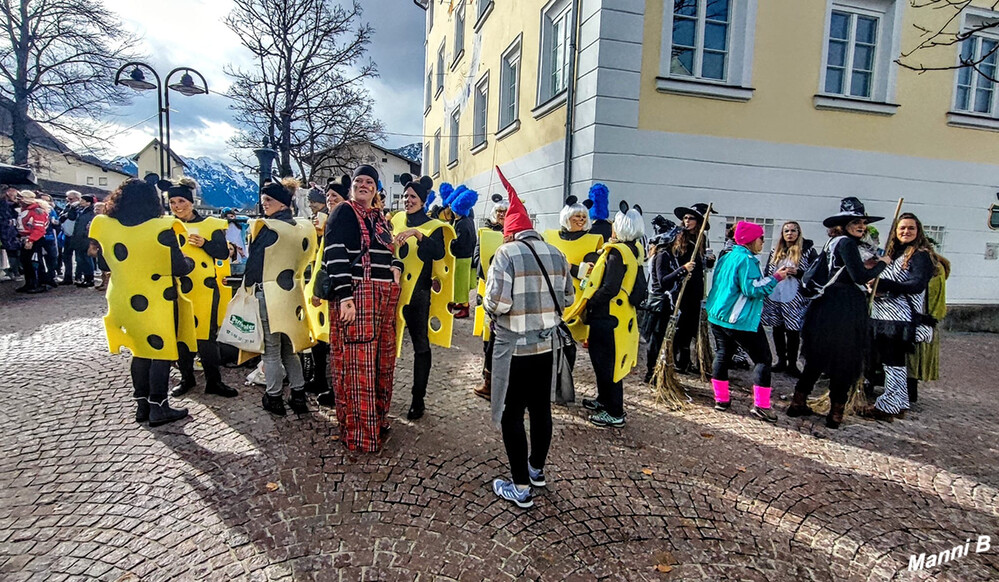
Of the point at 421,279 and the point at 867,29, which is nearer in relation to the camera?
the point at 421,279

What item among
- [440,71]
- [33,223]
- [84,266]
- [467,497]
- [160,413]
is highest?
[440,71]

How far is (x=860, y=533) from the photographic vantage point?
2990mm

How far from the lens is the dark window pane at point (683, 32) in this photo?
8.24m

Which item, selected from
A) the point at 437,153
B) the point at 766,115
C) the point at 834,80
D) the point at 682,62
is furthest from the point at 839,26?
the point at 437,153

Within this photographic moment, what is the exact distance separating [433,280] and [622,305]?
1633 millimetres

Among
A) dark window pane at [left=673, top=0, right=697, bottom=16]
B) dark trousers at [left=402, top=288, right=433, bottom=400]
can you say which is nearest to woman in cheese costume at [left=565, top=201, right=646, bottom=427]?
dark trousers at [left=402, top=288, right=433, bottom=400]

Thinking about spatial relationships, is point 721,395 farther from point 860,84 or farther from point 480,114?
point 480,114

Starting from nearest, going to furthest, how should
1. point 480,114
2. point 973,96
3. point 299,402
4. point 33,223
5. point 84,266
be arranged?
point 299,402, point 973,96, point 33,223, point 84,266, point 480,114

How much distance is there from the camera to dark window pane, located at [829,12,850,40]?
29.2 ft

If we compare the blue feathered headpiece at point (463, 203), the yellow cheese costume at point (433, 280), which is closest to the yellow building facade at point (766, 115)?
the blue feathered headpiece at point (463, 203)

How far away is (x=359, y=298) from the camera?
11.7 ft

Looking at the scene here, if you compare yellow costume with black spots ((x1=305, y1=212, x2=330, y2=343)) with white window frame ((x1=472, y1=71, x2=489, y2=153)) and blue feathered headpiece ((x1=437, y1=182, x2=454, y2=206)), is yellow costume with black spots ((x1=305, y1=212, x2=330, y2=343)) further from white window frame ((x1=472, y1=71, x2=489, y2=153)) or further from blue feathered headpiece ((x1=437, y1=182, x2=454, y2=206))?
white window frame ((x1=472, y1=71, x2=489, y2=153))

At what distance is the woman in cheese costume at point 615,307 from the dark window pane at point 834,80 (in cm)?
707

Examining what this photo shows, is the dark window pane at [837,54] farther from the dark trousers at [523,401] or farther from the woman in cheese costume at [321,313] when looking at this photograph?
the dark trousers at [523,401]
